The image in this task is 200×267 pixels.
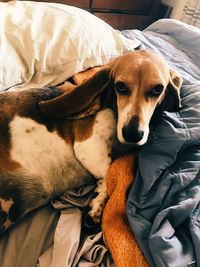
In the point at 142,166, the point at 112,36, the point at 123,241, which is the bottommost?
the point at 123,241

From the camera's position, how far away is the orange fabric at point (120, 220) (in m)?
0.78

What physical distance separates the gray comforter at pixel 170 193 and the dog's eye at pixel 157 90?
0.10m

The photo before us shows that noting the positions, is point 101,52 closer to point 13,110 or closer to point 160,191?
point 13,110

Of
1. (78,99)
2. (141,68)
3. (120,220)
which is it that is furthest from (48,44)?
(120,220)

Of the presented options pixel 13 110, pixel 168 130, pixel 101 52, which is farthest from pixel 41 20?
pixel 168 130

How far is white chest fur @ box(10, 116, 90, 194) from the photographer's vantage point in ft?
3.44

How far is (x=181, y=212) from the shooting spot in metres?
0.81

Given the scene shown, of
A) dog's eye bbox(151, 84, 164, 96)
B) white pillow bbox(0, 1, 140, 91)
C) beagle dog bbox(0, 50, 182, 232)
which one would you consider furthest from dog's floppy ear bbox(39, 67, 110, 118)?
white pillow bbox(0, 1, 140, 91)

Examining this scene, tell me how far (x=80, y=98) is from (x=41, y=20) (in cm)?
58

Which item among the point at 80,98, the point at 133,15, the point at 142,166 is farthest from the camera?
the point at 133,15

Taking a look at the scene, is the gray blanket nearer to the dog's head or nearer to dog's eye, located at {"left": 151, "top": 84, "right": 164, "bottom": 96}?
the dog's head

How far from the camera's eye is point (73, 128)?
3.61ft

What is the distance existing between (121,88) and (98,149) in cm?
23

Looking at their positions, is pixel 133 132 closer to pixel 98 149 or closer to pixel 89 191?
pixel 98 149
